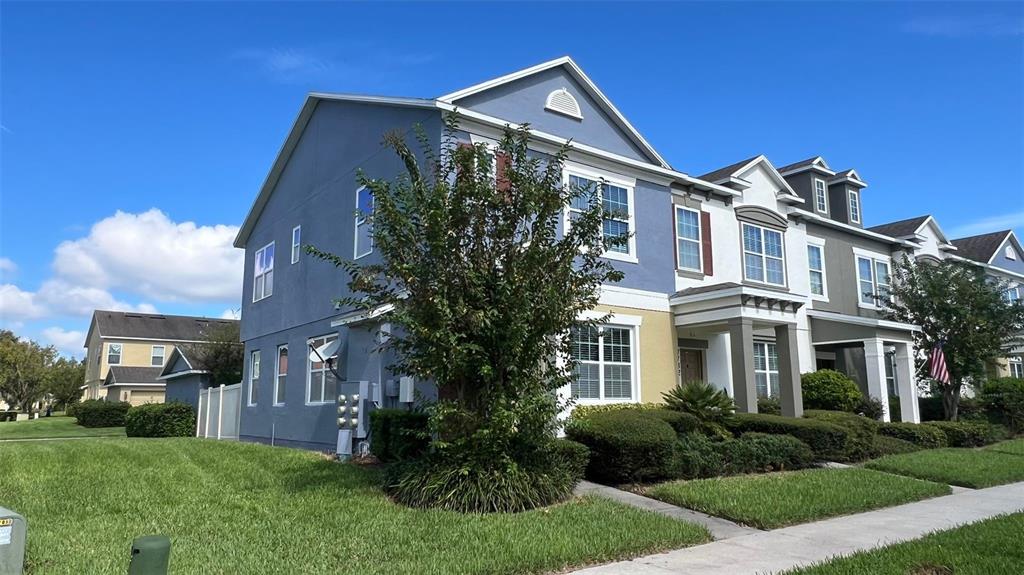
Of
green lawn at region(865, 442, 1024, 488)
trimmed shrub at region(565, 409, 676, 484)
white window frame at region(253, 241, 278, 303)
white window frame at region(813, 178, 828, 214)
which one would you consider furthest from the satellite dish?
white window frame at region(813, 178, 828, 214)

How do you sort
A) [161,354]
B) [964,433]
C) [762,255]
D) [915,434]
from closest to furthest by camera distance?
[915,434]
[964,433]
[762,255]
[161,354]

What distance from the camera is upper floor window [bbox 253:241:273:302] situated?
20.5 metres

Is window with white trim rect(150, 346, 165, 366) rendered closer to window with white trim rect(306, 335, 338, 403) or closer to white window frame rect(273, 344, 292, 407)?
white window frame rect(273, 344, 292, 407)

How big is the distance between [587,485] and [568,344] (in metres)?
2.68

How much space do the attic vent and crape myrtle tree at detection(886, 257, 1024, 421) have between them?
12.6m

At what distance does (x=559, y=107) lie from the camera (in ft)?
51.5

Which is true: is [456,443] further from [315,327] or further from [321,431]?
[315,327]

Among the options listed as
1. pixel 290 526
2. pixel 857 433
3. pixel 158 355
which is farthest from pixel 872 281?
pixel 158 355

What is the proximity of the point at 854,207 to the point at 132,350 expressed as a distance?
44401 mm

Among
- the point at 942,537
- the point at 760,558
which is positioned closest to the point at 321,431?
the point at 760,558

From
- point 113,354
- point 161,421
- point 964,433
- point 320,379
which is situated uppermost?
point 113,354

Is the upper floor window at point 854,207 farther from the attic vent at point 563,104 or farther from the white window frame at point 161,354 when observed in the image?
the white window frame at point 161,354

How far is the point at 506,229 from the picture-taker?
9703 millimetres

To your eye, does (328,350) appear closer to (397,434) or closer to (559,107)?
(397,434)
